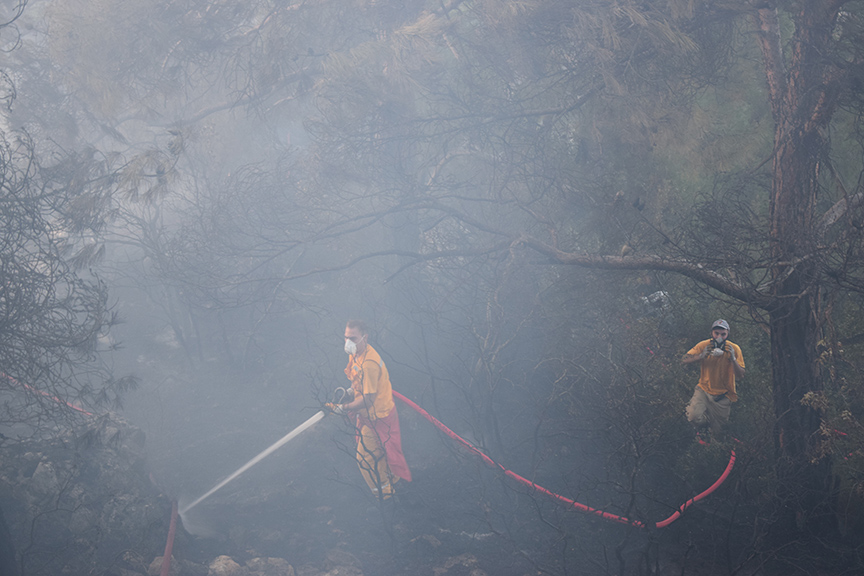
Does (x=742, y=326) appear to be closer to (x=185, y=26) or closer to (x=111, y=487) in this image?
(x=111, y=487)

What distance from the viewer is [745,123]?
8.38 m

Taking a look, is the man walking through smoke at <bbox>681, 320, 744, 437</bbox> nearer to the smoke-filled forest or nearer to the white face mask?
the smoke-filled forest

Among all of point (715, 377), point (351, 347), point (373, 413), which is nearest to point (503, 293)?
point (351, 347)

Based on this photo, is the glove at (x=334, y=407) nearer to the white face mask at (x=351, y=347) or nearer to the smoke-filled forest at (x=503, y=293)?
the smoke-filled forest at (x=503, y=293)

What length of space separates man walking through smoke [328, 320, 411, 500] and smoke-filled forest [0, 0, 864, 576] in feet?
0.18

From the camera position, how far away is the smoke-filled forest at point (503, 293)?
4738mm

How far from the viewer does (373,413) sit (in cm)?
626

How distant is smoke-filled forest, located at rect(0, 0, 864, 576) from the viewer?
4.74m

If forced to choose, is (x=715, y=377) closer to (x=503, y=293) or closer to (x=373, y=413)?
(x=503, y=293)

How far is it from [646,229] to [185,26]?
765cm

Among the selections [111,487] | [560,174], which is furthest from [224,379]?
[560,174]

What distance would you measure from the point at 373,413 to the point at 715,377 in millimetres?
3859

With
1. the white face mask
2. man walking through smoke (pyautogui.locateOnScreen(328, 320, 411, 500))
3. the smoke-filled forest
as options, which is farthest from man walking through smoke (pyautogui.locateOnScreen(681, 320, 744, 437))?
the white face mask

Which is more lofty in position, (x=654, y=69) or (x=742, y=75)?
(x=742, y=75)
